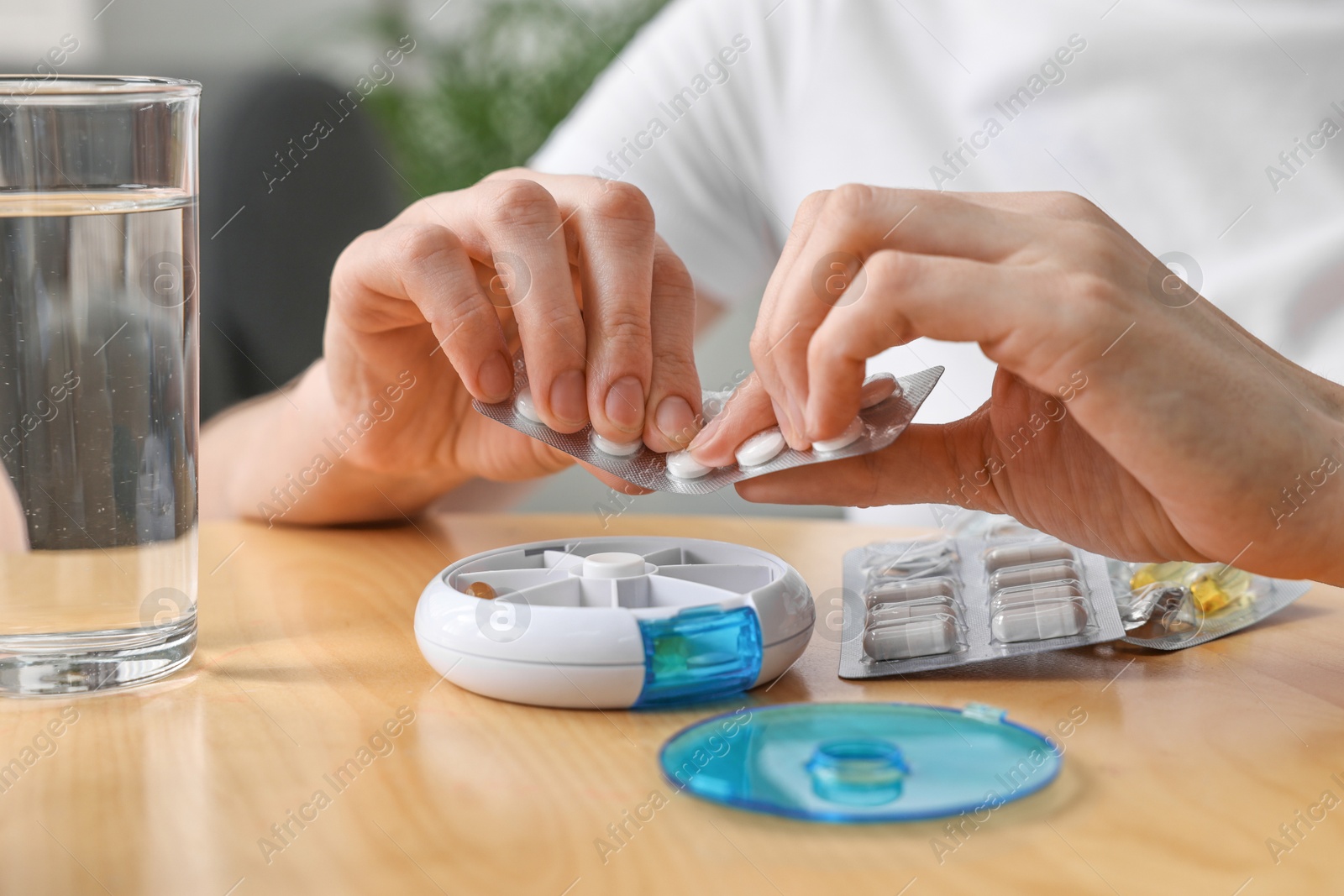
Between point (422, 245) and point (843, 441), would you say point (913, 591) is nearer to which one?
point (843, 441)

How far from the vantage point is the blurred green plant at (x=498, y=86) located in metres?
2.69

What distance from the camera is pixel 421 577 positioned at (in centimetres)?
79

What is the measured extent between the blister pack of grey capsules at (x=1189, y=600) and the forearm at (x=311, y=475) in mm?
571

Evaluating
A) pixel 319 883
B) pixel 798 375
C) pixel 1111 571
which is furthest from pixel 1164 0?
pixel 319 883

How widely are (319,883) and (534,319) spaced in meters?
0.37

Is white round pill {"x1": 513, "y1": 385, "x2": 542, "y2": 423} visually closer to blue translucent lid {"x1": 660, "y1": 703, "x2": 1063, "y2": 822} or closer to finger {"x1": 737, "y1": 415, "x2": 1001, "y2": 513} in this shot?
finger {"x1": 737, "y1": 415, "x2": 1001, "y2": 513}

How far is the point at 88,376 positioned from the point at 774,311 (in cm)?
33

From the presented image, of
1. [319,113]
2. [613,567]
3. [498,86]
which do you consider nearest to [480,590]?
[613,567]

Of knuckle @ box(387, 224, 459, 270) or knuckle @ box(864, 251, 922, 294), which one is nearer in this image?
knuckle @ box(864, 251, 922, 294)

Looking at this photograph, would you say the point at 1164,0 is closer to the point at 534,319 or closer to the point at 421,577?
the point at 534,319

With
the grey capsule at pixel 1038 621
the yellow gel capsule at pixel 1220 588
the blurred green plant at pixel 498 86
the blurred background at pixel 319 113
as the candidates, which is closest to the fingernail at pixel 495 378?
the grey capsule at pixel 1038 621

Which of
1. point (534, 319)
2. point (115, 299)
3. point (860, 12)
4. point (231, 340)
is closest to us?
point (115, 299)

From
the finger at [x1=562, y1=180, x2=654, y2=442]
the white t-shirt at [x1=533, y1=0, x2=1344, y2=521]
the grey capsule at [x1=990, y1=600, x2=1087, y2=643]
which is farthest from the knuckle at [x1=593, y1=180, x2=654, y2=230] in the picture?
the white t-shirt at [x1=533, y1=0, x2=1344, y2=521]

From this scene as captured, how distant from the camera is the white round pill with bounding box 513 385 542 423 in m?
0.71
